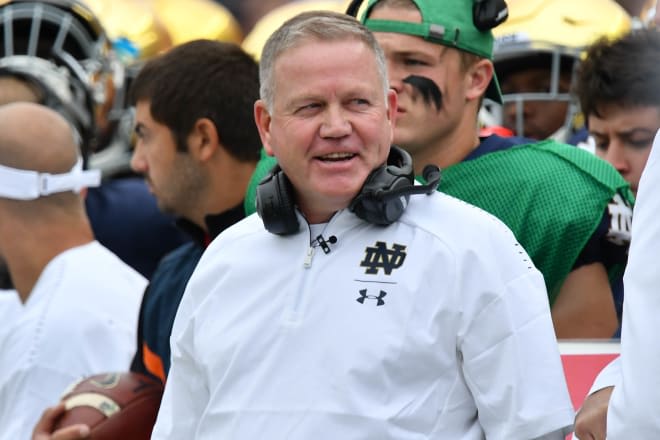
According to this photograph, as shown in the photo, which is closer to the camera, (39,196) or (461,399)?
(461,399)

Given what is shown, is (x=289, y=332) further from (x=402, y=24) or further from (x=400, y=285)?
(x=402, y=24)

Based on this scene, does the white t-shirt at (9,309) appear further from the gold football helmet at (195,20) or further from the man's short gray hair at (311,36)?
the gold football helmet at (195,20)

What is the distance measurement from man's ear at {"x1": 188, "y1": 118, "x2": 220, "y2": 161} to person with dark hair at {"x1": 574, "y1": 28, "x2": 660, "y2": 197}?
1183mm

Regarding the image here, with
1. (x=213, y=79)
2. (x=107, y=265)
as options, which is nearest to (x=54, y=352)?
(x=107, y=265)

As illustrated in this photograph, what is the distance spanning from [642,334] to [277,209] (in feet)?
3.06

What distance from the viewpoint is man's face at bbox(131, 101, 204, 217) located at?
473 centimetres

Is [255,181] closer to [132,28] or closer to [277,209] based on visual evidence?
[277,209]

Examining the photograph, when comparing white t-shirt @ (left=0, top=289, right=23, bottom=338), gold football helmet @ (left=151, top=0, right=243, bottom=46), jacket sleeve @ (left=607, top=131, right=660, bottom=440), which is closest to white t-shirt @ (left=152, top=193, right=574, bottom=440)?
jacket sleeve @ (left=607, top=131, right=660, bottom=440)

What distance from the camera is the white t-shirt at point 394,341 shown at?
294 cm

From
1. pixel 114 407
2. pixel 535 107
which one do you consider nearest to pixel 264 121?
pixel 114 407

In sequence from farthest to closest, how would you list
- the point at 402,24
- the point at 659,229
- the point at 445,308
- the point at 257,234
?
the point at 402,24, the point at 257,234, the point at 445,308, the point at 659,229

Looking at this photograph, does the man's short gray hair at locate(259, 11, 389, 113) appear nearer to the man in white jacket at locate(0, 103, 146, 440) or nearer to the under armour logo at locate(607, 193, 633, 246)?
the under armour logo at locate(607, 193, 633, 246)

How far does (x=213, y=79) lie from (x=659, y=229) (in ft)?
8.41

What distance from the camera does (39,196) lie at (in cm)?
538
